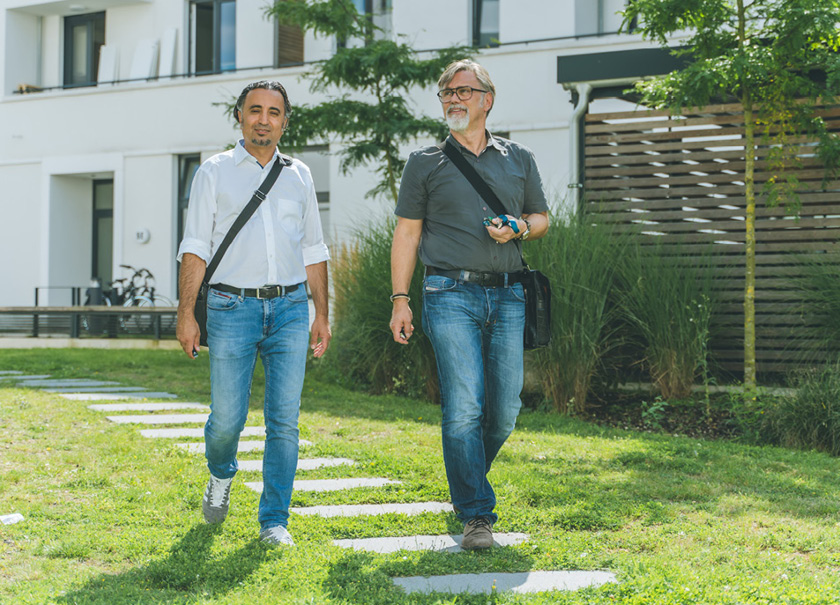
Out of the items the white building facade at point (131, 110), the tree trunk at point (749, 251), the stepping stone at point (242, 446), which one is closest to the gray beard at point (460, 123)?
the stepping stone at point (242, 446)

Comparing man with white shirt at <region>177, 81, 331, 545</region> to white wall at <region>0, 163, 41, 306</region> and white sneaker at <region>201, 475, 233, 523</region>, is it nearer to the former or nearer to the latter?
white sneaker at <region>201, 475, 233, 523</region>

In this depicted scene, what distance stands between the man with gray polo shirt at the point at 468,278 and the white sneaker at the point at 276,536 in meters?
0.71

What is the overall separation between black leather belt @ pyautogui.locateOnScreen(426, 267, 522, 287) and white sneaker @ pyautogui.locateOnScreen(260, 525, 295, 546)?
1256 millimetres

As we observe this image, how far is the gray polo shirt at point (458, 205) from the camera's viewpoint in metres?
4.43

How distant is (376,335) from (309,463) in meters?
3.51

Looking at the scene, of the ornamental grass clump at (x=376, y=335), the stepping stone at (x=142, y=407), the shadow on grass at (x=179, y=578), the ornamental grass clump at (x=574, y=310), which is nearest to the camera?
the shadow on grass at (x=179, y=578)

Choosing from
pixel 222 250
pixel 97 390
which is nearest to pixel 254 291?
pixel 222 250

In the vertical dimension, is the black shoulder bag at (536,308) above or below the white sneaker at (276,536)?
above

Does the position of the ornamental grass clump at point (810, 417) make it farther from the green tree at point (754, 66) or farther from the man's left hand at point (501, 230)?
the man's left hand at point (501, 230)

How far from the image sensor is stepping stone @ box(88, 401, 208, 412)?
27.1 feet

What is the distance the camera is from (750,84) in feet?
26.9

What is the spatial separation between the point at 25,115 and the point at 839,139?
1594cm

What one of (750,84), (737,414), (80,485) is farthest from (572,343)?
(80,485)

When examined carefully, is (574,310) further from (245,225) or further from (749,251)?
(245,225)
